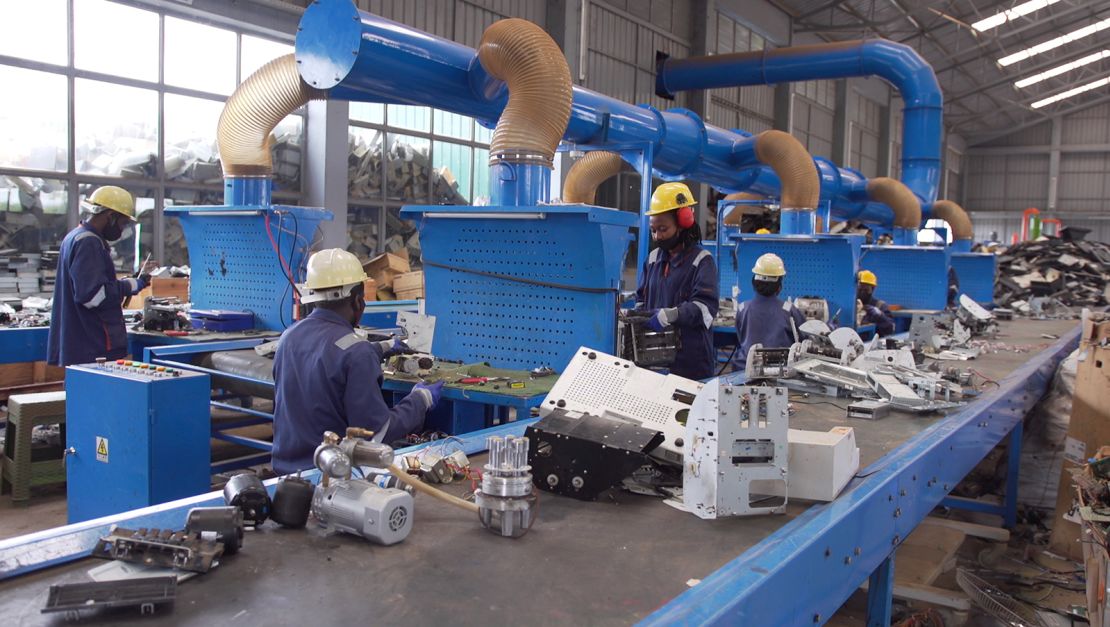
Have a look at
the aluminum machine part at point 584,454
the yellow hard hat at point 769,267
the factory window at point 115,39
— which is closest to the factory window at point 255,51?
the factory window at point 115,39

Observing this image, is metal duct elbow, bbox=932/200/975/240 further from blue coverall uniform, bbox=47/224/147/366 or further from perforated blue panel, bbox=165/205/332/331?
blue coverall uniform, bbox=47/224/147/366

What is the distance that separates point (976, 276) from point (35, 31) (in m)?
9.93

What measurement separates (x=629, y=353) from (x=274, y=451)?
1.38 meters

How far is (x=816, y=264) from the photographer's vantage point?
18.9 feet

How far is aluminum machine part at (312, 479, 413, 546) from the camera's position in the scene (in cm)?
136

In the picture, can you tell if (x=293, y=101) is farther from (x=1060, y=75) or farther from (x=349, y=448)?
(x=1060, y=75)

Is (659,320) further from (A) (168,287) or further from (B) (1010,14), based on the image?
(B) (1010,14)

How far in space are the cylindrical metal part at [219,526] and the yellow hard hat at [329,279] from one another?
1076mm

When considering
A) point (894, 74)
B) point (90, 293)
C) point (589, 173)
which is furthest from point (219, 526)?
point (894, 74)

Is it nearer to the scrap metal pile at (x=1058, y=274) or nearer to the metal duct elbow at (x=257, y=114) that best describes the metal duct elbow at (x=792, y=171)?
the metal duct elbow at (x=257, y=114)

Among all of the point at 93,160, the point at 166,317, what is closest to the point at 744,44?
the point at 93,160

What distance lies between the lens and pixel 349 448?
1479mm

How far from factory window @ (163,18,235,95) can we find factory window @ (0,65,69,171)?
1026 mm

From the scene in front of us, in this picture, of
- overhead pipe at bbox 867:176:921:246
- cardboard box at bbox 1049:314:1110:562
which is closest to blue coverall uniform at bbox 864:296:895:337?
overhead pipe at bbox 867:176:921:246
